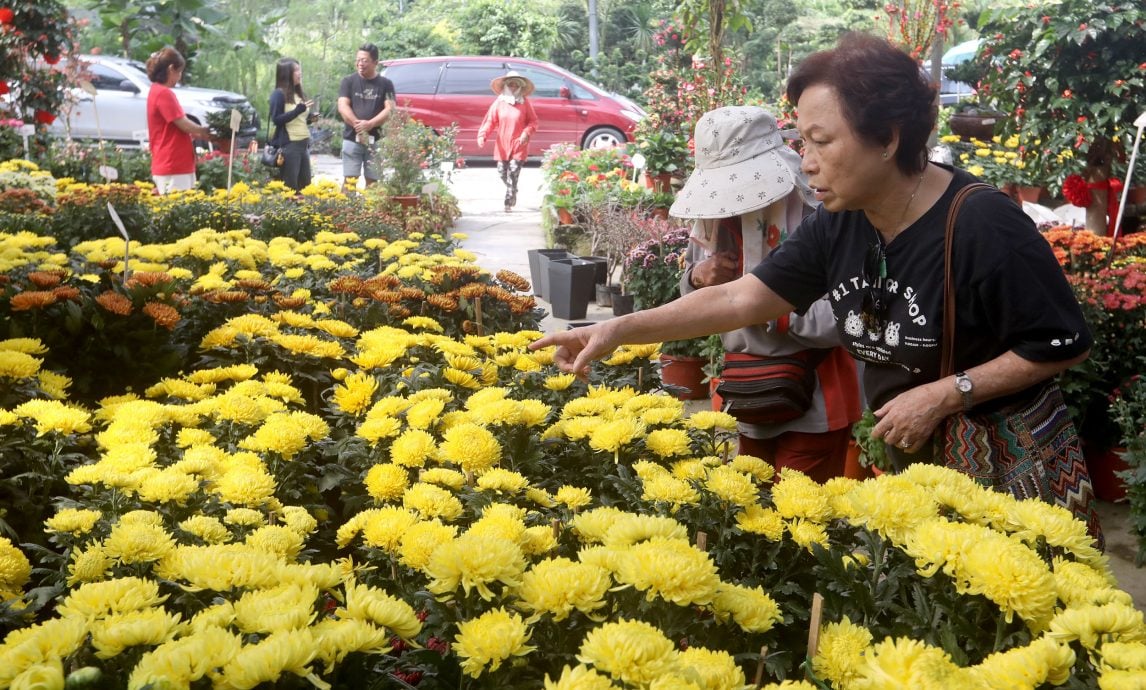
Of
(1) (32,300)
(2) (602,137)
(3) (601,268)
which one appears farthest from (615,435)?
(2) (602,137)

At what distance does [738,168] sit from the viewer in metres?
2.98

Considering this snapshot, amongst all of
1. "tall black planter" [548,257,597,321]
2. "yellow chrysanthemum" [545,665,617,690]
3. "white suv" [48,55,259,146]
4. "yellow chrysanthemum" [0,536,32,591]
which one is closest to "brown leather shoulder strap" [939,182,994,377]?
"yellow chrysanthemum" [545,665,617,690]

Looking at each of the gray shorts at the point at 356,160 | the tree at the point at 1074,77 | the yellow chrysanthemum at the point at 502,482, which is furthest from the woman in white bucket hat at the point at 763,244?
the gray shorts at the point at 356,160

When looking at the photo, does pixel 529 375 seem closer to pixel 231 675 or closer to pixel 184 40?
pixel 231 675

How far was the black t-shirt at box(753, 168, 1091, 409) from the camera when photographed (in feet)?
6.54

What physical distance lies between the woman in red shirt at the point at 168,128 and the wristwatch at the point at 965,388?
742 centimetres

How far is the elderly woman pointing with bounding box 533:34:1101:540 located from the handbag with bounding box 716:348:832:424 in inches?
26.5

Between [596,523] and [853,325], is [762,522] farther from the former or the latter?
[853,325]

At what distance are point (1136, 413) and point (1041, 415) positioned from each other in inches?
95.9

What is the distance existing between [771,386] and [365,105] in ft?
30.0

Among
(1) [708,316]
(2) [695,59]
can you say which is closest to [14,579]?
(1) [708,316]

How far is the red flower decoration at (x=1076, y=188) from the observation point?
251 inches

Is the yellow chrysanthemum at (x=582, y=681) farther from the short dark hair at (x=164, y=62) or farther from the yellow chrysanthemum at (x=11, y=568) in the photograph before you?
the short dark hair at (x=164, y=62)

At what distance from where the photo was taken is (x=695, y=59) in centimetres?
938
